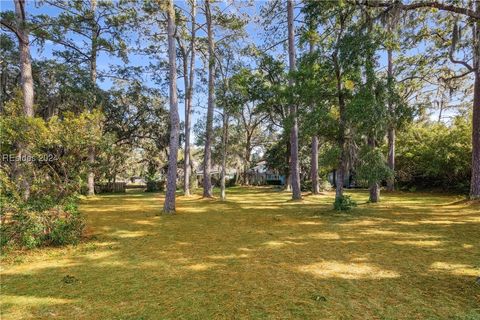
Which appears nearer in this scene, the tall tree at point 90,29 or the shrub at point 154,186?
the tall tree at point 90,29

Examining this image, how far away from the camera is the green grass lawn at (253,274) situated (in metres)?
2.69

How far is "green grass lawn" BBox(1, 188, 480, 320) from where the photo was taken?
8.84ft

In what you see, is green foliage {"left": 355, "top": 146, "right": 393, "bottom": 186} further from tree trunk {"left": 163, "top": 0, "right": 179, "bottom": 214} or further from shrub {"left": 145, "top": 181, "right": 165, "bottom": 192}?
shrub {"left": 145, "top": 181, "right": 165, "bottom": 192}

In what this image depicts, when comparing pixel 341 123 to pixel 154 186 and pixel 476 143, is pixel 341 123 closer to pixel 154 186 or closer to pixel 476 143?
pixel 476 143

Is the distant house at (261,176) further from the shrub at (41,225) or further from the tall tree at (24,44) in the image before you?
the shrub at (41,225)

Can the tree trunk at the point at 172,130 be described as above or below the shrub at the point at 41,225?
above

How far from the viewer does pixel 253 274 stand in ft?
12.1

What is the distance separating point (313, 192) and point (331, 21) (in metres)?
9.35

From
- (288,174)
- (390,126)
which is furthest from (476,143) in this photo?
(288,174)

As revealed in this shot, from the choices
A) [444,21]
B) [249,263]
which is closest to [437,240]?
[249,263]

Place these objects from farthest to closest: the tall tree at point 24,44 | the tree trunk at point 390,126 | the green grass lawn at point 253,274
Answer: the tree trunk at point 390,126 → the tall tree at point 24,44 → the green grass lawn at point 253,274

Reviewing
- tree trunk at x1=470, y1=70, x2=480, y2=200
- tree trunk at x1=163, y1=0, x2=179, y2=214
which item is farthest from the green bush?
tree trunk at x1=163, y1=0, x2=179, y2=214

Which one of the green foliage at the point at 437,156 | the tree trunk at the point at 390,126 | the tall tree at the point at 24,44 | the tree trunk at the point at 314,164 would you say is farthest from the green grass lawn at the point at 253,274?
the green foliage at the point at 437,156

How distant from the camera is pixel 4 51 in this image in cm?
1334
